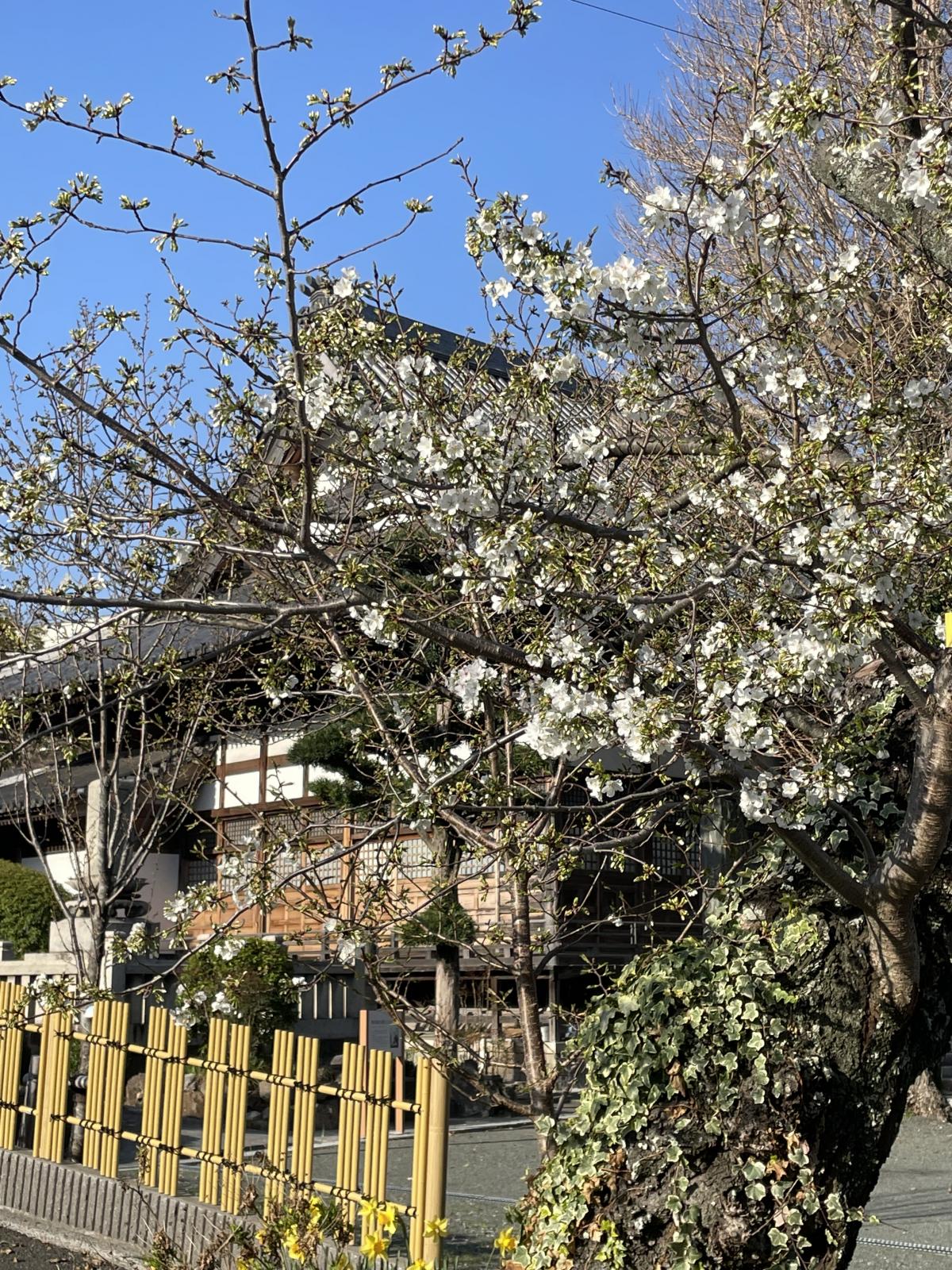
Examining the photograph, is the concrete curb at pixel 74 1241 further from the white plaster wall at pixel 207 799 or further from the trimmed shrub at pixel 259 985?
the white plaster wall at pixel 207 799

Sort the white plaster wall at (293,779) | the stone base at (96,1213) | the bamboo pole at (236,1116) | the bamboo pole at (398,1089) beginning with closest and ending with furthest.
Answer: the bamboo pole at (236,1116)
the stone base at (96,1213)
the bamboo pole at (398,1089)
the white plaster wall at (293,779)

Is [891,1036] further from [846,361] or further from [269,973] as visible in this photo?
[269,973]

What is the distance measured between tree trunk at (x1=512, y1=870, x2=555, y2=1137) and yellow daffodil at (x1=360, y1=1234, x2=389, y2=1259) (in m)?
0.65

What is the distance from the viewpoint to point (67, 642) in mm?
4129

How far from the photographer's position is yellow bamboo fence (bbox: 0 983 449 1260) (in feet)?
16.9

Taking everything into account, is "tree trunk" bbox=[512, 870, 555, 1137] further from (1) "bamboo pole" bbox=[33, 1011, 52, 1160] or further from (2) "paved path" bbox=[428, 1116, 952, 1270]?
(1) "bamboo pole" bbox=[33, 1011, 52, 1160]

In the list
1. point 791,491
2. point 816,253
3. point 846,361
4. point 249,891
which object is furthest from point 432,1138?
point 816,253

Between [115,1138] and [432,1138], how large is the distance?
2.76m

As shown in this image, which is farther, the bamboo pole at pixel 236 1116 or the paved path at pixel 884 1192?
the paved path at pixel 884 1192

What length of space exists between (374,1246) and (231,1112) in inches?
85.5

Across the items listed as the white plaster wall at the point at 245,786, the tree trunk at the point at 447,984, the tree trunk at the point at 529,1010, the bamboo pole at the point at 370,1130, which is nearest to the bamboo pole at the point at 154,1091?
the bamboo pole at the point at 370,1130

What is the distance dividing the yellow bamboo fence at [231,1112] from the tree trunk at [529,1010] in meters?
0.46

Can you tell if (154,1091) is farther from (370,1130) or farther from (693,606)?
(693,606)

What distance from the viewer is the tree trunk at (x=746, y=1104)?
12.0 feet
